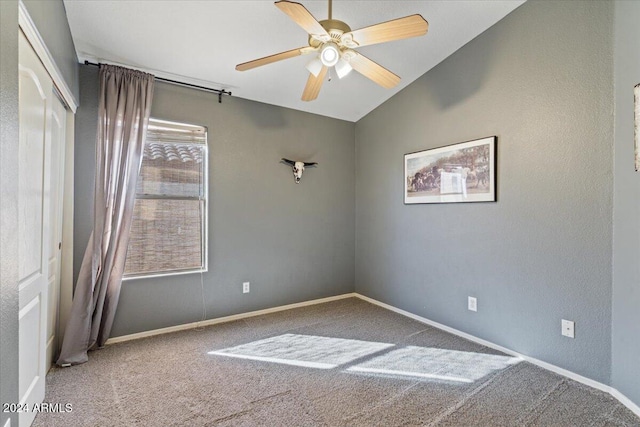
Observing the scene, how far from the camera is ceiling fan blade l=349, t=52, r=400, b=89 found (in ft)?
6.94

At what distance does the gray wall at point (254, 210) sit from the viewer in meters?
3.02

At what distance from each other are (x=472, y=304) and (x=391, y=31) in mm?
2463

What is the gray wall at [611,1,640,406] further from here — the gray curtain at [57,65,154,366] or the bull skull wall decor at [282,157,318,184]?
the gray curtain at [57,65,154,366]

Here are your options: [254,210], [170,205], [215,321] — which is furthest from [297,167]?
[215,321]

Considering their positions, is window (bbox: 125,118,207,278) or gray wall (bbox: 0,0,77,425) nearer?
gray wall (bbox: 0,0,77,425)

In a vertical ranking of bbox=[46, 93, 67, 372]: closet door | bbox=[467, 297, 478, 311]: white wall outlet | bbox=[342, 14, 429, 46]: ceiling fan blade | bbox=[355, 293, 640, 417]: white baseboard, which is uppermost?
bbox=[342, 14, 429, 46]: ceiling fan blade

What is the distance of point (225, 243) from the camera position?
11.4 ft

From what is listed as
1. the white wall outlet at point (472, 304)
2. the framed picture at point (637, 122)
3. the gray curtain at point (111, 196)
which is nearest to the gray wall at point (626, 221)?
the framed picture at point (637, 122)

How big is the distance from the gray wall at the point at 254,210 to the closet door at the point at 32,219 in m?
0.79

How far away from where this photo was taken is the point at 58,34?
6.84ft

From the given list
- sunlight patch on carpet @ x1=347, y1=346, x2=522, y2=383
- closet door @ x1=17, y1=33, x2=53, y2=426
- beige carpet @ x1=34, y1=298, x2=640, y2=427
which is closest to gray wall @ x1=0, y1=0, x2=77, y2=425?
closet door @ x1=17, y1=33, x2=53, y2=426

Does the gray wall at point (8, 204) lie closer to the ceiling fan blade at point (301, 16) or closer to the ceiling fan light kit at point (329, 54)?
the ceiling fan blade at point (301, 16)

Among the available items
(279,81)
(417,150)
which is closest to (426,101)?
(417,150)

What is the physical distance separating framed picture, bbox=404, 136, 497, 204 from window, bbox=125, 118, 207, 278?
90.5 inches
